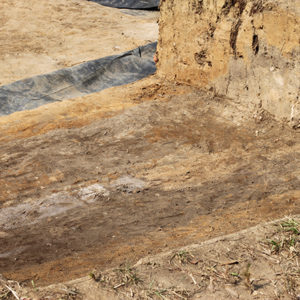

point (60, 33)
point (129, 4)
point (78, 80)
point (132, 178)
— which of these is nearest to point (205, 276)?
point (132, 178)

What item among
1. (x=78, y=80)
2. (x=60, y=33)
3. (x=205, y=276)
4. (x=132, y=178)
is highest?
(x=60, y=33)

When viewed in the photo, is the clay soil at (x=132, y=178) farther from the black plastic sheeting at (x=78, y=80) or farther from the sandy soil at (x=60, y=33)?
the sandy soil at (x=60, y=33)

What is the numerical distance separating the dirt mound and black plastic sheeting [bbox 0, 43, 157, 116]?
0.81 m

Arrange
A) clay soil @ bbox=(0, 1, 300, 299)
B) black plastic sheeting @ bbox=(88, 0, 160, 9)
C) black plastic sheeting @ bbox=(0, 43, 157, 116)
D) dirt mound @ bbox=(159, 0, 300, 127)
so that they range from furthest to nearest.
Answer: black plastic sheeting @ bbox=(88, 0, 160, 9) < black plastic sheeting @ bbox=(0, 43, 157, 116) < dirt mound @ bbox=(159, 0, 300, 127) < clay soil @ bbox=(0, 1, 300, 299)

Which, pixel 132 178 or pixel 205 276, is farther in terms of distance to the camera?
pixel 132 178

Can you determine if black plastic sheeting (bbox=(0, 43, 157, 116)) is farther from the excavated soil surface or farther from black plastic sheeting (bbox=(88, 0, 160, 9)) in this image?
black plastic sheeting (bbox=(88, 0, 160, 9))

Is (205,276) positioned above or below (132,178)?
above

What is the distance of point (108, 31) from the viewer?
10336 mm

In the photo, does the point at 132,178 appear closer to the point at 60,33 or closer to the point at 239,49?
the point at 239,49

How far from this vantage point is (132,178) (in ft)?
15.9

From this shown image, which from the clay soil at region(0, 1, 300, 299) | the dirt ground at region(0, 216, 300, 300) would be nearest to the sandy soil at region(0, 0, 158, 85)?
the clay soil at region(0, 1, 300, 299)

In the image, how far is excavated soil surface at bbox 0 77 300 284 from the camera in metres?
3.84

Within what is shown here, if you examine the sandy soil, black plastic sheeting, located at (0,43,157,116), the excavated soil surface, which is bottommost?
the excavated soil surface

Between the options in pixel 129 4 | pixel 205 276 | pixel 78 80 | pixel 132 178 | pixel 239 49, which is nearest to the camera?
pixel 205 276
